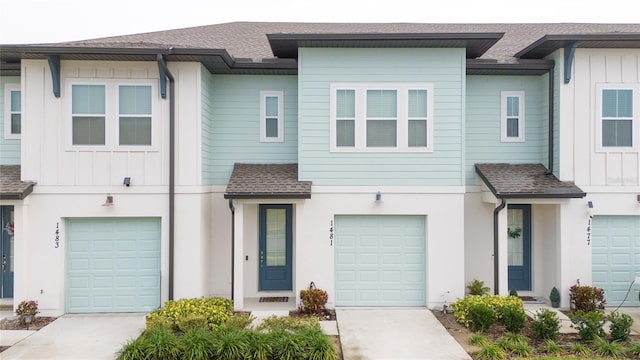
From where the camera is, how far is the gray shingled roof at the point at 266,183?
932 cm

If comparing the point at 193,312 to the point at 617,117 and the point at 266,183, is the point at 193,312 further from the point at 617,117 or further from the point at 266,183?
the point at 617,117

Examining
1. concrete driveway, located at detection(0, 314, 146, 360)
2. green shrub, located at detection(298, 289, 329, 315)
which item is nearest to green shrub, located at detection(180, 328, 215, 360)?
concrete driveway, located at detection(0, 314, 146, 360)

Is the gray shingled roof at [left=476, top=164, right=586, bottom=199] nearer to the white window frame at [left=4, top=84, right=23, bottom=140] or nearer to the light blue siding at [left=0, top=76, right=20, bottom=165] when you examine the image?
the light blue siding at [left=0, top=76, right=20, bottom=165]

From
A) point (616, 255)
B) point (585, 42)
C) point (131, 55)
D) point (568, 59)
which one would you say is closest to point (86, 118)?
point (131, 55)

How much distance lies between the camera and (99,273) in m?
9.71

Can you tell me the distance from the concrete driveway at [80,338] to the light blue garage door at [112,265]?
33cm

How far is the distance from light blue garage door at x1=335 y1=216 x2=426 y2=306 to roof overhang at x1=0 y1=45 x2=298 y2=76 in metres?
4.18

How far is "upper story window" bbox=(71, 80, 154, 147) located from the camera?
9508 mm

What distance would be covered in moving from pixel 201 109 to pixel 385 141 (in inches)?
164

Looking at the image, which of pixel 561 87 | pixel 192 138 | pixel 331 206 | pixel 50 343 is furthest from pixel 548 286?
pixel 50 343

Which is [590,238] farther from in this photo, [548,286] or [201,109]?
[201,109]

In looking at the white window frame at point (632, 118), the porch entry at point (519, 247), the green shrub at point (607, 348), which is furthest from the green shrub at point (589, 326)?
the white window frame at point (632, 118)

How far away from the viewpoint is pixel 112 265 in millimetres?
9719

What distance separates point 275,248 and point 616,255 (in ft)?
26.4
